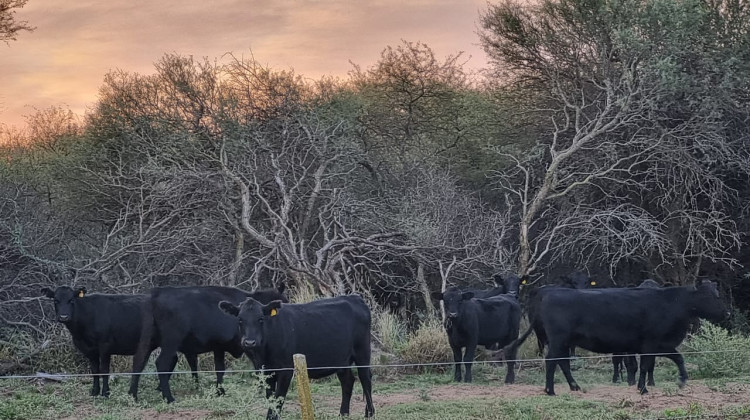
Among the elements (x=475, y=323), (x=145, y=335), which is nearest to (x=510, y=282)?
(x=475, y=323)

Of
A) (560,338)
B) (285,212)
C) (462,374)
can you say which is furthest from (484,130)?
(560,338)

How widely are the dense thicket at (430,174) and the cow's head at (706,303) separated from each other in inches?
244

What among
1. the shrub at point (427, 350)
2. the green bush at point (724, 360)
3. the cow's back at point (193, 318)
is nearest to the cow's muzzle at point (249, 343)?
the cow's back at point (193, 318)

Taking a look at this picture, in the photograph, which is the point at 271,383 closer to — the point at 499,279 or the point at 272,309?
the point at 272,309

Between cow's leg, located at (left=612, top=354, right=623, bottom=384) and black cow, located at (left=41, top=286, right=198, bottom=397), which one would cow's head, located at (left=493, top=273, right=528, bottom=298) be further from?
black cow, located at (left=41, top=286, right=198, bottom=397)

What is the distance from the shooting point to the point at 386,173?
22.2m

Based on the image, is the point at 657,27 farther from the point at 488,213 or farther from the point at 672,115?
the point at 488,213

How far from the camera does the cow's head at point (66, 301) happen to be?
12184 millimetres

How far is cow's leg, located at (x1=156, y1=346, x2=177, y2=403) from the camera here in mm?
11039

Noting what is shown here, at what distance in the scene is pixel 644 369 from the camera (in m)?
11.4

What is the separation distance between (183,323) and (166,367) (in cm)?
65

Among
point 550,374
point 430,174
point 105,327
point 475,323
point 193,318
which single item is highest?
point 430,174

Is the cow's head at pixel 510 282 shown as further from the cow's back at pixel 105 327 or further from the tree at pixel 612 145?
the cow's back at pixel 105 327

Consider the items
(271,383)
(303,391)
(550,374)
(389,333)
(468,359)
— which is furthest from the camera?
(389,333)
